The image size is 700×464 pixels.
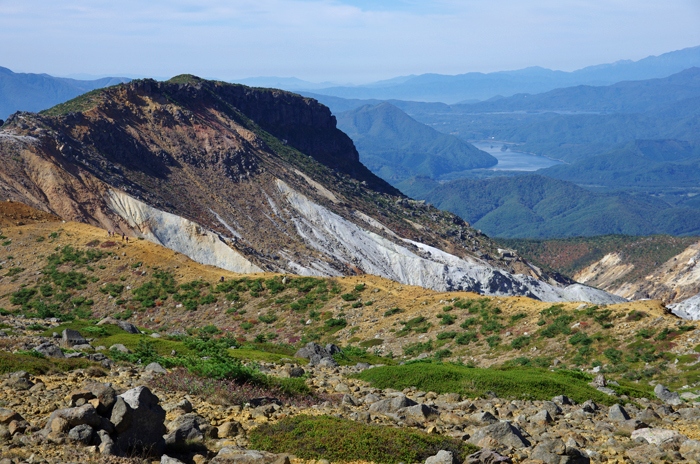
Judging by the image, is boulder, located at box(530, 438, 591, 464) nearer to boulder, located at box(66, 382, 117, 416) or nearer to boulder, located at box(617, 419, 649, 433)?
boulder, located at box(617, 419, 649, 433)

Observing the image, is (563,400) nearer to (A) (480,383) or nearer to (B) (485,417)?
(A) (480,383)

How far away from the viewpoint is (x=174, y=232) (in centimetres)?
5938

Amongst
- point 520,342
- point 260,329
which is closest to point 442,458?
point 520,342

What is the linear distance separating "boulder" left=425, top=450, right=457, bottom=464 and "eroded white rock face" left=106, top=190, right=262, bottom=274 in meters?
49.8

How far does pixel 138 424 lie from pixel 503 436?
21.9 ft

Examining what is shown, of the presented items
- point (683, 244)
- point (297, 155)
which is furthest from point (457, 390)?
point (683, 244)

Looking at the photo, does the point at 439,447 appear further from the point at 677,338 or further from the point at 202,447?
the point at 677,338

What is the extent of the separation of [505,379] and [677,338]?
12182 millimetres

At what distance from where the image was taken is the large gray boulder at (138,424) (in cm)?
786

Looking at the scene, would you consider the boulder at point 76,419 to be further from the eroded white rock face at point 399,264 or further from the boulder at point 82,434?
the eroded white rock face at point 399,264

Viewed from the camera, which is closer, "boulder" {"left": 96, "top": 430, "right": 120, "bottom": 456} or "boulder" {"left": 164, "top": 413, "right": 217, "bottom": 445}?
"boulder" {"left": 96, "top": 430, "right": 120, "bottom": 456}

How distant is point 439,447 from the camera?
884 centimetres

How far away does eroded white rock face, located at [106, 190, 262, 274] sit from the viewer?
57250 millimetres

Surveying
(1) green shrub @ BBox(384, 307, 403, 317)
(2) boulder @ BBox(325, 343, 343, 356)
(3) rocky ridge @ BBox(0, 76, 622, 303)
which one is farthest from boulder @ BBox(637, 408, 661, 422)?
(3) rocky ridge @ BBox(0, 76, 622, 303)
